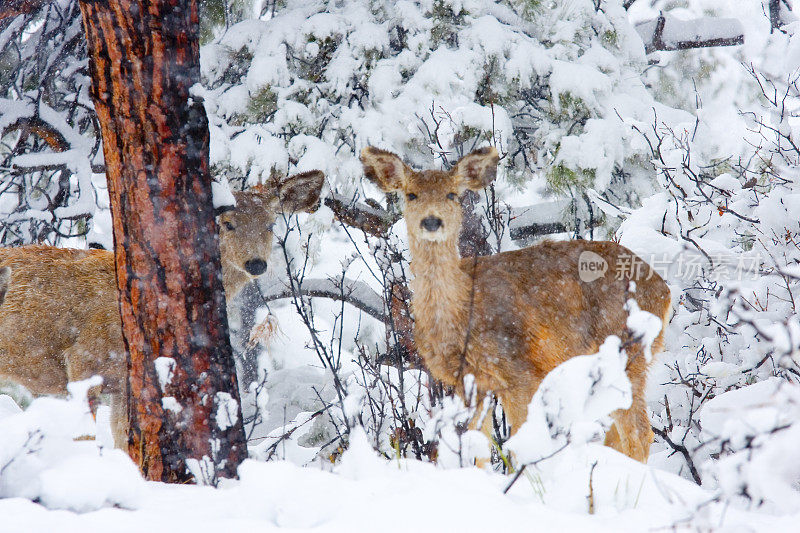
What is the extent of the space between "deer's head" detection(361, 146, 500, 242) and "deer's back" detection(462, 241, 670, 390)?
0.55m

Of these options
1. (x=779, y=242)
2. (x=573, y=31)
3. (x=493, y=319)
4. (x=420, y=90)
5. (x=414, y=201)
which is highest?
(x=573, y=31)

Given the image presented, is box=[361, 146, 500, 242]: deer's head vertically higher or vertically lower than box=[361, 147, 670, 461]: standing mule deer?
higher

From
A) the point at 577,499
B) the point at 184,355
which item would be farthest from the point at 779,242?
the point at 184,355

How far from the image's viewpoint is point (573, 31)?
25.1 feet

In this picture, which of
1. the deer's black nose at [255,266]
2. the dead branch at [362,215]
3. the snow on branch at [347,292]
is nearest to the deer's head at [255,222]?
the deer's black nose at [255,266]

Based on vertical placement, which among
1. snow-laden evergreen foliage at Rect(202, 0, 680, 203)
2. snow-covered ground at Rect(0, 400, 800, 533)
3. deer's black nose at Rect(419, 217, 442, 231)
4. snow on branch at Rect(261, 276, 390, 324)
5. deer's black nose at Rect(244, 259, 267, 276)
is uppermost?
snow-laden evergreen foliage at Rect(202, 0, 680, 203)

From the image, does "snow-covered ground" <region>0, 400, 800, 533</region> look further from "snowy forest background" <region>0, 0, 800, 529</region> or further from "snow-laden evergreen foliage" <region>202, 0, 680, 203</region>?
"snow-laden evergreen foliage" <region>202, 0, 680, 203</region>

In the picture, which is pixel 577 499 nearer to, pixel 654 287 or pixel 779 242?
pixel 779 242

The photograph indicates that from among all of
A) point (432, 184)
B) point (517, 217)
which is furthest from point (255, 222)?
point (517, 217)

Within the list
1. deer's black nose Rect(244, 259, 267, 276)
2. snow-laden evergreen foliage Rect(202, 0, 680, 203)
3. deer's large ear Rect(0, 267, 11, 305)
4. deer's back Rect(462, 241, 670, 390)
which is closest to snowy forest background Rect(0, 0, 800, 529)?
snow-laden evergreen foliage Rect(202, 0, 680, 203)

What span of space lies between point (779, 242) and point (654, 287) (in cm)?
117

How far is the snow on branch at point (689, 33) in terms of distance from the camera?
27.5 ft

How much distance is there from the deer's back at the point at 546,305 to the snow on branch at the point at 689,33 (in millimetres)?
4106

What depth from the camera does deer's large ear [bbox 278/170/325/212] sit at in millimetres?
6223
